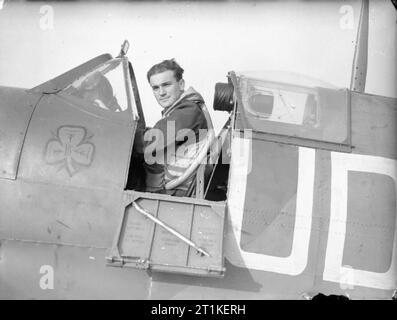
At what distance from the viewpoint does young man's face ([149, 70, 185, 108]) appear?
12.5 ft

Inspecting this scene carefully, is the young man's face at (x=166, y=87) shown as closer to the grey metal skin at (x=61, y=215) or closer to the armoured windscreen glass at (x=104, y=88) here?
the armoured windscreen glass at (x=104, y=88)

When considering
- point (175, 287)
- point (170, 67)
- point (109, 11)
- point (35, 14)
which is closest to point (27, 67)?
point (35, 14)

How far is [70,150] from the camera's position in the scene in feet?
9.99

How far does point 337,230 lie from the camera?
3.08 metres

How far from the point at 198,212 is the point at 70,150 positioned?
36.2 inches

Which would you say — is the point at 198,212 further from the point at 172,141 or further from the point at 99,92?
the point at 99,92

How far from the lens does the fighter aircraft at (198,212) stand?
114 inches

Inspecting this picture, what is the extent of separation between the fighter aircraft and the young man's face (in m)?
0.54

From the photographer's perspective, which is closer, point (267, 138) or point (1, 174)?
point (1, 174)

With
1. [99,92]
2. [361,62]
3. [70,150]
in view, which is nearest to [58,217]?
[70,150]

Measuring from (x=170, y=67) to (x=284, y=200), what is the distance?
4.88 ft

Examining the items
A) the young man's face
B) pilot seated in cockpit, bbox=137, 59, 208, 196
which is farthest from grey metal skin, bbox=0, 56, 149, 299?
the young man's face
